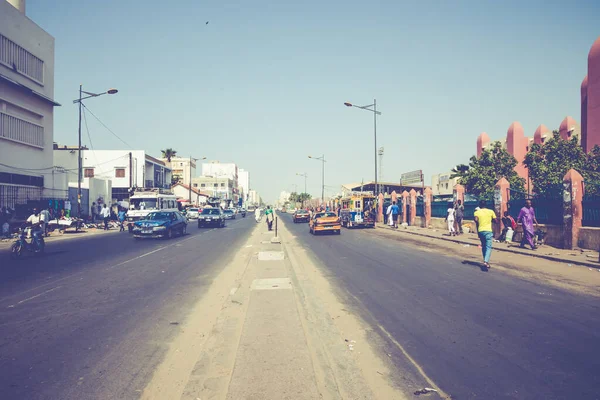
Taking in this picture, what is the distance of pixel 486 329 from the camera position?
232 inches

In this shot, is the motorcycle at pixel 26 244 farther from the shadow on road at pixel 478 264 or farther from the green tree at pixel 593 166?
the green tree at pixel 593 166

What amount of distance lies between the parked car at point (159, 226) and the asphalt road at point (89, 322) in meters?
9.12

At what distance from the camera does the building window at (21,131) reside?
104ft

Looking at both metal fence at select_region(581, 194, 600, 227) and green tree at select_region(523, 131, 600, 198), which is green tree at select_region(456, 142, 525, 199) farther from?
metal fence at select_region(581, 194, 600, 227)

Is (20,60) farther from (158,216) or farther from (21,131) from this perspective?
(158,216)

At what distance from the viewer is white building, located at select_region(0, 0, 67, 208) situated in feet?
103

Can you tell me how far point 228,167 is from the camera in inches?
7328

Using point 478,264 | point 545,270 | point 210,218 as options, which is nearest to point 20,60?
point 210,218

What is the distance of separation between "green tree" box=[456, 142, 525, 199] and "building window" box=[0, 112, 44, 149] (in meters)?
40.0

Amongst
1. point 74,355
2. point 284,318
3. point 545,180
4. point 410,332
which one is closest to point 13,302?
point 74,355

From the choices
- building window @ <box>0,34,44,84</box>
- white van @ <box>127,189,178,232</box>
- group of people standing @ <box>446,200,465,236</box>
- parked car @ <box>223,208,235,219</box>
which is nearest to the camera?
group of people standing @ <box>446,200,465,236</box>

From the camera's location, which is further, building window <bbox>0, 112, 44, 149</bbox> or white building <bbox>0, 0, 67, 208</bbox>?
building window <bbox>0, 112, 44, 149</bbox>

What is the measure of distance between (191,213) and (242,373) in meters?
55.9

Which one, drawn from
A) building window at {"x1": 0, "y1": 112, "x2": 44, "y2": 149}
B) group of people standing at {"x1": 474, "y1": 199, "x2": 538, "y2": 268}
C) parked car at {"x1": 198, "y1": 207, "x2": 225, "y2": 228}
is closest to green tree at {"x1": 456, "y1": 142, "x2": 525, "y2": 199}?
group of people standing at {"x1": 474, "y1": 199, "x2": 538, "y2": 268}
